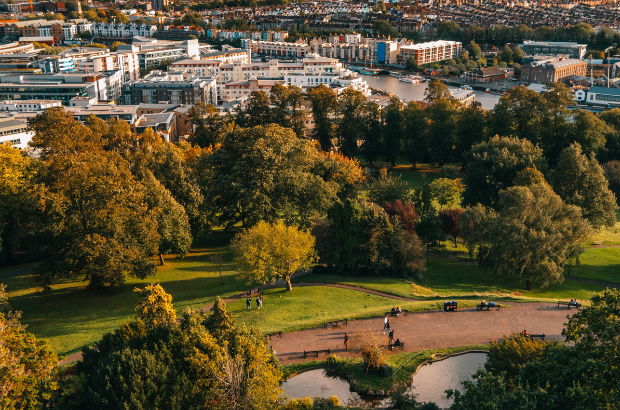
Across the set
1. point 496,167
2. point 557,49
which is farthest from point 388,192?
point 557,49

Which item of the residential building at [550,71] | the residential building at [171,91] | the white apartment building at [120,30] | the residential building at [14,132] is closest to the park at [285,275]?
the residential building at [14,132]

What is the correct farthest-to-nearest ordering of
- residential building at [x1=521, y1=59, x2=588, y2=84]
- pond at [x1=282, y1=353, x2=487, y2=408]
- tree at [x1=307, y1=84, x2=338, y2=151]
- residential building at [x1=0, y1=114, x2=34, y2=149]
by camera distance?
residential building at [x1=521, y1=59, x2=588, y2=84] → residential building at [x1=0, y1=114, x2=34, y2=149] → tree at [x1=307, y1=84, x2=338, y2=151] → pond at [x1=282, y1=353, x2=487, y2=408]

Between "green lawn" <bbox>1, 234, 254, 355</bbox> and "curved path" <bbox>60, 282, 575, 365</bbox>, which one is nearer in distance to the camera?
"curved path" <bbox>60, 282, 575, 365</bbox>

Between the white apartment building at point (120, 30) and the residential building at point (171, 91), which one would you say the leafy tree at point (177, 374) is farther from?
the white apartment building at point (120, 30)

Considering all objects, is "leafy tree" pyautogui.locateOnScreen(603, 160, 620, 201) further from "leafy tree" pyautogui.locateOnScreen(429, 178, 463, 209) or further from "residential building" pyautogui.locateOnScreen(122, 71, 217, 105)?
"residential building" pyautogui.locateOnScreen(122, 71, 217, 105)

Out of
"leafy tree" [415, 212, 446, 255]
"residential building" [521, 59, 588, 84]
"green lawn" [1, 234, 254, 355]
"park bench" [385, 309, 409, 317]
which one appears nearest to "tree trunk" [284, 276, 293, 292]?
"green lawn" [1, 234, 254, 355]

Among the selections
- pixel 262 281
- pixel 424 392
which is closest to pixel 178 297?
Result: pixel 262 281

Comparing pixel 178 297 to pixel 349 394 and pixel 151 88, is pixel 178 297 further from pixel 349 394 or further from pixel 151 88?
pixel 151 88
